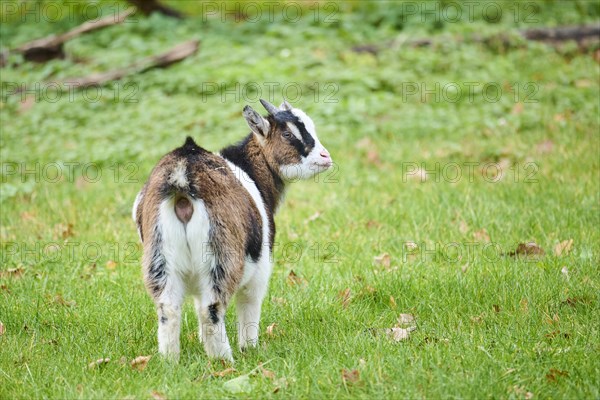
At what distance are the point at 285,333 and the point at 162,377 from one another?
3.36 feet

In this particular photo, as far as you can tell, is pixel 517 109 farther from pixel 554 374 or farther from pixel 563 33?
pixel 554 374

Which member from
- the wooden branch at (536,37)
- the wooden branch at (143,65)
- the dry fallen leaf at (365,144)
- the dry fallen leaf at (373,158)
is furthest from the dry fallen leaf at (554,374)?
the wooden branch at (143,65)

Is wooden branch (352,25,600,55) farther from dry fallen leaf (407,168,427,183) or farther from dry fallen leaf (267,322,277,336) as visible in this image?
dry fallen leaf (267,322,277,336)

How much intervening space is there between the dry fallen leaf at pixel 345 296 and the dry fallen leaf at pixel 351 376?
4.01 feet

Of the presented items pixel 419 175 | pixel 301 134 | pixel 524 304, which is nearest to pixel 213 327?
pixel 301 134

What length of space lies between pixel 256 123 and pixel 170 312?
1518 mm

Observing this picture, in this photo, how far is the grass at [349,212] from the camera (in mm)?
4370

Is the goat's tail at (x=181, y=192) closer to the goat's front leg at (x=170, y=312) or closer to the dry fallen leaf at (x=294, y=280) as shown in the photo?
the goat's front leg at (x=170, y=312)

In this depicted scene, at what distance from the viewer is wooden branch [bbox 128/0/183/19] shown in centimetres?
1487

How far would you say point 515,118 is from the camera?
392 inches

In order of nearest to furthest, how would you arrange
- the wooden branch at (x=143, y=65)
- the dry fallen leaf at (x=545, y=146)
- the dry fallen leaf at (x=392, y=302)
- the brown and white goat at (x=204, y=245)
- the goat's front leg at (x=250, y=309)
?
the brown and white goat at (x=204, y=245) → the goat's front leg at (x=250, y=309) → the dry fallen leaf at (x=392, y=302) → the dry fallen leaf at (x=545, y=146) → the wooden branch at (x=143, y=65)

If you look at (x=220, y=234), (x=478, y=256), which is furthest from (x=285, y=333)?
(x=478, y=256)

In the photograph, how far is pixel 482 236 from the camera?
667 centimetres

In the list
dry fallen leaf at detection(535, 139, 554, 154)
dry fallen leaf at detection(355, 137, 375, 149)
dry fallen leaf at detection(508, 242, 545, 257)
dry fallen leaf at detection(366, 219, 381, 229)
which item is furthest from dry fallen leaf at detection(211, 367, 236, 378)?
dry fallen leaf at detection(535, 139, 554, 154)
